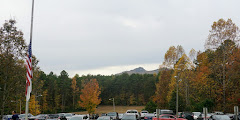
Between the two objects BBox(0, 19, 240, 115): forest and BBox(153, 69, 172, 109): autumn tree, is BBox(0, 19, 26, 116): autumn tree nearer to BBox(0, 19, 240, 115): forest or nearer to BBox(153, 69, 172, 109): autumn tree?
BBox(0, 19, 240, 115): forest

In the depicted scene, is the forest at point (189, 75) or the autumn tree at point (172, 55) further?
the autumn tree at point (172, 55)

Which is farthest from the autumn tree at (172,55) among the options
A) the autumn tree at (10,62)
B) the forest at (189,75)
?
the autumn tree at (10,62)

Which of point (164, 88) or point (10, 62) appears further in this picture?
point (164, 88)

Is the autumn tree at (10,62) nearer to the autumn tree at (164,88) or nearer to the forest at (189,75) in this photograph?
the forest at (189,75)

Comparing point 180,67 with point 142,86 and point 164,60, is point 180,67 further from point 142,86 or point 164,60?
point 142,86

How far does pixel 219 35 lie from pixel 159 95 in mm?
23460

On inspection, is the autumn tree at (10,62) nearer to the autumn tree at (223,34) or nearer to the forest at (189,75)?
the forest at (189,75)

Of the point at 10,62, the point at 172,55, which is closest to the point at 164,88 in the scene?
the point at 172,55

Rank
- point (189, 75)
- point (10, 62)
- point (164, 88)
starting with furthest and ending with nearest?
point (164, 88) → point (189, 75) → point (10, 62)

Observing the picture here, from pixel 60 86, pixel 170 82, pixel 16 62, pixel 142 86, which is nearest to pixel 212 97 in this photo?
pixel 170 82

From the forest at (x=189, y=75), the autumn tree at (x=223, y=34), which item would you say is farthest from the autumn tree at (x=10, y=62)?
the autumn tree at (x=223, y=34)

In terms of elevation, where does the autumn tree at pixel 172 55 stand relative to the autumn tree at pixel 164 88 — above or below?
above

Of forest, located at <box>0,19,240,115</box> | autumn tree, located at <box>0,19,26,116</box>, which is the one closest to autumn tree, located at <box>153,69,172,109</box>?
forest, located at <box>0,19,240,115</box>

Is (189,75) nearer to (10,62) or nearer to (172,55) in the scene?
(172,55)
